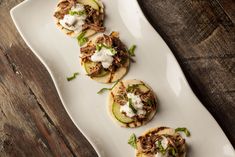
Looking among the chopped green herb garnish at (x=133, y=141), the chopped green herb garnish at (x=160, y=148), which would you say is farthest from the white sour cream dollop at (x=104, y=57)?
the chopped green herb garnish at (x=160, y=148)

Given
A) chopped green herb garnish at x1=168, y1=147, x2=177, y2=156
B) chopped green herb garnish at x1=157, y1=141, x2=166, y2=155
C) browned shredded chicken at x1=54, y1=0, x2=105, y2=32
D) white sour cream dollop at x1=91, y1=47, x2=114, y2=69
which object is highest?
browned shredded chicken at x1=54, y1=0, x2=105, y2=32

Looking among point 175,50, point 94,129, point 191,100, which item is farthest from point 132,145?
point 175,50

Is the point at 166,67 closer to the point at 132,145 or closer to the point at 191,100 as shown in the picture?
the point at 191,100

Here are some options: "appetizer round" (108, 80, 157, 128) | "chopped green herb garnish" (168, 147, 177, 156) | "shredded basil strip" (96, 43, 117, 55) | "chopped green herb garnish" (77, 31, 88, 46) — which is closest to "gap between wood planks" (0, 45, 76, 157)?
"appetizer round" (108, 80, 157, 128)

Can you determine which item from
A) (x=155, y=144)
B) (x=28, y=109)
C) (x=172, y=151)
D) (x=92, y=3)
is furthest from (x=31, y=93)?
(x=172, y=151)

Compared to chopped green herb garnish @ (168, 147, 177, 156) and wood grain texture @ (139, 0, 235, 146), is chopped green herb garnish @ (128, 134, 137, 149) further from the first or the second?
wood grain texture @ (139, 0, 235, 146)

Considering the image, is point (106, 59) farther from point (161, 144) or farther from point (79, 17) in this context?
point (161, 144)
